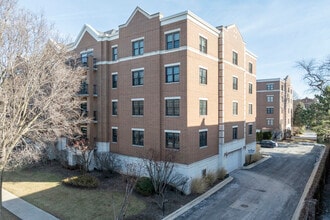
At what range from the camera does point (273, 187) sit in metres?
19.5

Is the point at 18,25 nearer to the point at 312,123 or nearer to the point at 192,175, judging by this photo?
the point at 192,175

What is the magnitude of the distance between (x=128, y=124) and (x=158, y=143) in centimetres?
424

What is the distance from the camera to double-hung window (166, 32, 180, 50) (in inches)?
754

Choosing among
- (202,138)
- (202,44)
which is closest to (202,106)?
(202,138)

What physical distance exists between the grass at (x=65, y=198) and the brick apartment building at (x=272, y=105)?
45.2 metres

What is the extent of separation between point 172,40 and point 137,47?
13.1 feet

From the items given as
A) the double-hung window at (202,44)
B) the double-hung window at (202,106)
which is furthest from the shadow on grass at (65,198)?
the double-hung window at (202,44)

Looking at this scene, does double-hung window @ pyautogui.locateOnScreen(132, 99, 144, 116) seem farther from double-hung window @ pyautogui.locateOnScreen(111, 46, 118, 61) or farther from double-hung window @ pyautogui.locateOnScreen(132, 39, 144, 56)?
→ double-hung window @ pyautogui.locateOnScreen(111, 46, 118, 61)

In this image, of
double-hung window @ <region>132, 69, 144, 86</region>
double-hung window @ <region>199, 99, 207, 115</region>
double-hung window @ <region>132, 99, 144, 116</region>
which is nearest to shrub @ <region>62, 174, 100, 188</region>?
double-hung window @ <region>132, 99, 144, 116</region>

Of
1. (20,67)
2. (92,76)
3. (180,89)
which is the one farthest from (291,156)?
(20,67)

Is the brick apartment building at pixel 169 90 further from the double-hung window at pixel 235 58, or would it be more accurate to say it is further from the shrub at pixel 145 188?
the shrub at pixel 145 188

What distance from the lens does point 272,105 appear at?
52.9 metres

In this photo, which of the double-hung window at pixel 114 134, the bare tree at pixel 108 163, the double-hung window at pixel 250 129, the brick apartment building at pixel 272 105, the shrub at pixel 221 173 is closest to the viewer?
the shrub at pixel 221 173

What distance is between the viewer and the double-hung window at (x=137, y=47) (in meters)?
21.3
